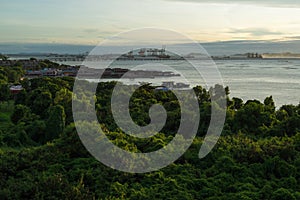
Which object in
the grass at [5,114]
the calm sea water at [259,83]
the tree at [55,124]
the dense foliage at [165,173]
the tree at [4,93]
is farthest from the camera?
the calm sea water at [259,83]

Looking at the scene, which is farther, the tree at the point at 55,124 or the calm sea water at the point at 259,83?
the calm sea water at the point at 259,83

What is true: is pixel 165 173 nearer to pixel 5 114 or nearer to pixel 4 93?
pixel 5 114

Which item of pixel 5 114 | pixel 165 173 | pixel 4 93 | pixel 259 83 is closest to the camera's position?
pixel 165 173

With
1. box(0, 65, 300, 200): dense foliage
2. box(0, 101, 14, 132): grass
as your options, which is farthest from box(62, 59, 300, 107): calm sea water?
box(0, 65, 300, 200): dense foliage

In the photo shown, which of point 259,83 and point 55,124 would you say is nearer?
point 55,124

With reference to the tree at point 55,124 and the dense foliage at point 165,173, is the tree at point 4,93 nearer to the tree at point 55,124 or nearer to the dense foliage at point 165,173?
the tree at point 55,124

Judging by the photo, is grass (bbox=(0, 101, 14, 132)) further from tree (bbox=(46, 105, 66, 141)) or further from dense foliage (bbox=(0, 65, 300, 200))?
dense foliage (bbox=(0, 65, 300, 200))

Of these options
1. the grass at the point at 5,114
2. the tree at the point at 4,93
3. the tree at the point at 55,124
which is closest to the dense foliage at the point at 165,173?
the tree at the point at 55,124

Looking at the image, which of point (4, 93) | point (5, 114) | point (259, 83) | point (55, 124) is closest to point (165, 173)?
point (55, 124)

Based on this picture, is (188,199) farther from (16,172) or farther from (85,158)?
(16,172)

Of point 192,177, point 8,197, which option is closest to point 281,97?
point 192,177

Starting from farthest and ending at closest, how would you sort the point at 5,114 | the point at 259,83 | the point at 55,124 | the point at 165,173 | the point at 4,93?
the point at 259,83, the point at 4,93, the point at 5,114, the point at 55,124, the point at 165,173
